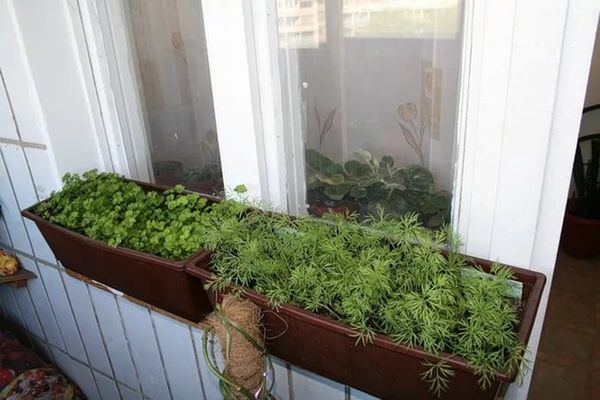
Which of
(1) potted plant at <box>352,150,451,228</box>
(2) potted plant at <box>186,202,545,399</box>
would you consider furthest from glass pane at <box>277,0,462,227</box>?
(2) potted plant at <box>186,202,545,399</box>

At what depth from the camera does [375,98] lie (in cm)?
87

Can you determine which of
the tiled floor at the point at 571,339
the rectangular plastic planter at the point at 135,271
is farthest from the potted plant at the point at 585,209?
the rectangular plastic planter at the point at 135,271

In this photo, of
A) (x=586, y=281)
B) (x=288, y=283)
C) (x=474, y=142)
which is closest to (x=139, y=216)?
(x=288, y=283)

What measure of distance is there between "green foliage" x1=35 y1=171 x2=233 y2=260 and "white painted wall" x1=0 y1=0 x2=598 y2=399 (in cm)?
15

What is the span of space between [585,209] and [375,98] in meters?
2.27

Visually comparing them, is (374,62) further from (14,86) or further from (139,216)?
(14,86)

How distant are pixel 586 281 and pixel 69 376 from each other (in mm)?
2619

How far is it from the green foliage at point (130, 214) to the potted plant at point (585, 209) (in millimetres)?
2325

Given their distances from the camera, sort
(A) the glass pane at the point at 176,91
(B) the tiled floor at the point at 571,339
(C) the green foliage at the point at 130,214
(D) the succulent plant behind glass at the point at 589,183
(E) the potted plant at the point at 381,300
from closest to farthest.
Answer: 1. (E) the potted plant at the point at 381,300
2. (C) the green foliage at the point at 130,214
3. (A) the glass pane at the point at 176,91
4. (B) the tiled floor at the point at 571,339
5. (D) the succulent plant behind glass at the point at 589,183

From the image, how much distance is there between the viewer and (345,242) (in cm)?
77

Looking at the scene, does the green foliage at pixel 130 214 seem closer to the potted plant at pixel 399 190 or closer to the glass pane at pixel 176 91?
the glass pane at pixel 176 91

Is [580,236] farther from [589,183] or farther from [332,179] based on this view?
[332,179]

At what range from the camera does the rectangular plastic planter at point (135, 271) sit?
831mm

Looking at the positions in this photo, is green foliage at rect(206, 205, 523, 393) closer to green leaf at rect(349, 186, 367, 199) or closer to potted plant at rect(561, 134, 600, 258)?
green leaf at rect(349, 186, 367, 199)
